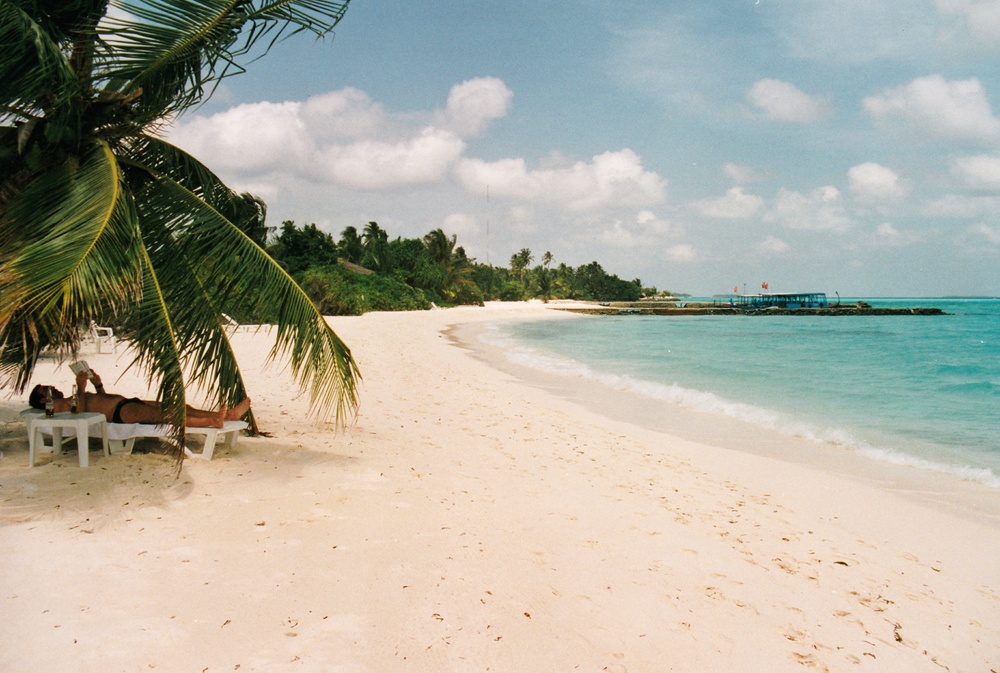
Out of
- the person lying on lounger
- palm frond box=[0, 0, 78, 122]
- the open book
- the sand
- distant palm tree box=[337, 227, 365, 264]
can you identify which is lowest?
the sand

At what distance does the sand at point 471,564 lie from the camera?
2930mm

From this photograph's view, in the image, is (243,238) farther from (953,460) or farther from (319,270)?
(319,270)

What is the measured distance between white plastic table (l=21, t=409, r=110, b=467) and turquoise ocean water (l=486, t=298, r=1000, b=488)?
31.1 feet

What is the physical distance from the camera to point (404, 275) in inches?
2160

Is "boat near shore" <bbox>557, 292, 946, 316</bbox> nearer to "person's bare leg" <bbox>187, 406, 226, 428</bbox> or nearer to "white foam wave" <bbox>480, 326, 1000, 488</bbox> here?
"white foam wave" <bbox>480, 326, 1000, 488</bbox>

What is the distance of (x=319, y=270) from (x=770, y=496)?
36316 millimetres

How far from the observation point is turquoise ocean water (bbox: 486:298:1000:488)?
31.8ft

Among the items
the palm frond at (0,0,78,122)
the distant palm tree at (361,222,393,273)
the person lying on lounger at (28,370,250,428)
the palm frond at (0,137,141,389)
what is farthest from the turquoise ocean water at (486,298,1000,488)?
the distant palm tree at (361,222,393,273)

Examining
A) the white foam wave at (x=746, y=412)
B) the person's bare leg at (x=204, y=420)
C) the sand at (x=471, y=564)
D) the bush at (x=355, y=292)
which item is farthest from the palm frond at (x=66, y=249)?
the bush at (x=355, y=292)

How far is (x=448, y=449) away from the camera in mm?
6738

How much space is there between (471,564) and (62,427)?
3.66 metres

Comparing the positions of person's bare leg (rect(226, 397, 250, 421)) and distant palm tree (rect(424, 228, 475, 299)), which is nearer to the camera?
person's bare leg (rect(226, 397, 250, 421))

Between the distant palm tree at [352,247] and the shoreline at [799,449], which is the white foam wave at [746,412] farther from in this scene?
the distant palm tree at [352,247]

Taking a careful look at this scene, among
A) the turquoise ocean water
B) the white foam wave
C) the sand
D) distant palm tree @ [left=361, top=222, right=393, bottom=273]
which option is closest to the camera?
the sand
